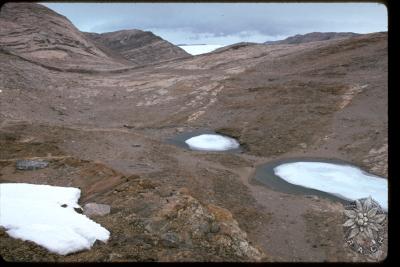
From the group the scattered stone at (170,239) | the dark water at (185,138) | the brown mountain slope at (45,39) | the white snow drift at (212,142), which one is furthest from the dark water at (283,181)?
the brown mountain slope at (45,39)

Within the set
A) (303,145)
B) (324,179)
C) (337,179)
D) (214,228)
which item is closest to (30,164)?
(214,228)

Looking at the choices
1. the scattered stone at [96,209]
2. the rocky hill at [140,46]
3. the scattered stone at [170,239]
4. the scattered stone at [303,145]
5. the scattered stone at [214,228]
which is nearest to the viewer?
the scattered stone at [170,239]

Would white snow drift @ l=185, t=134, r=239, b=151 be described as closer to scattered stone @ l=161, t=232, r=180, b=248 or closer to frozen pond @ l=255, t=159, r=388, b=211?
frozen pond @ l=255, t=159, r=388, b=211

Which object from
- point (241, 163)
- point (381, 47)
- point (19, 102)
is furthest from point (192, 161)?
point (381, 47)

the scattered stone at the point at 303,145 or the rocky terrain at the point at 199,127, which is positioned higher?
the rocky terrain at the point at 199,127

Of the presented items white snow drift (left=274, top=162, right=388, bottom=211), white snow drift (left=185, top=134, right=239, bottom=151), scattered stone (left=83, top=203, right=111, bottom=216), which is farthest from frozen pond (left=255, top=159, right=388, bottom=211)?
scattered stone (left=83, top=203, right=111, bottom=216)

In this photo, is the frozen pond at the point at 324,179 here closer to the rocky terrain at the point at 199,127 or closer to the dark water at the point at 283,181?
the dark water at the point at 283,181
